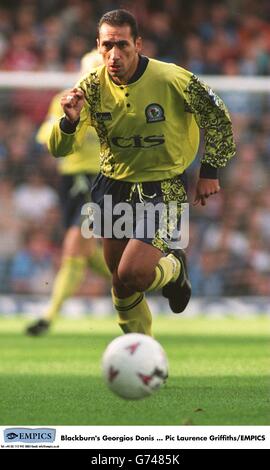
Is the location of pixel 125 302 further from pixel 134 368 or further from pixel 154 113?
pixel 134 368

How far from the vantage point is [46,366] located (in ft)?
24.4

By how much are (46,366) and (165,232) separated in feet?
5.45

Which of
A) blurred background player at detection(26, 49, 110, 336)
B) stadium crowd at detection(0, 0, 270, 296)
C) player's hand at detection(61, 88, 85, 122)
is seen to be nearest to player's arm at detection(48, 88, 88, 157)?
player's hand at detection(61, 88, 85, 122)

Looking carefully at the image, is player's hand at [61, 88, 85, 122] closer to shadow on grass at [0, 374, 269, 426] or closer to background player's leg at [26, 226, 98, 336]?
shadow on grass at [0, 374, 269, 426]

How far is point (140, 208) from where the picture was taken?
618 cm

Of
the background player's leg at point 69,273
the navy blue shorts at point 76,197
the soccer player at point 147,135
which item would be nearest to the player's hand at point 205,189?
the soccer player at point 147,135

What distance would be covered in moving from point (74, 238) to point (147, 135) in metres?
3.71

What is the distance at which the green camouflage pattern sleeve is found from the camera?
6.13m

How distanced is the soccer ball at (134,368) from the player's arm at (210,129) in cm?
118

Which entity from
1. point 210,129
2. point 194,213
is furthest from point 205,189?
point 194,213

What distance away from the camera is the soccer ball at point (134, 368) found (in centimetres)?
523

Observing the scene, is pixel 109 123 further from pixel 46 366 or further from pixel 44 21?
pixel 44 21

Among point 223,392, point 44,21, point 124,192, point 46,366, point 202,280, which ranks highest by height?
point 44,21

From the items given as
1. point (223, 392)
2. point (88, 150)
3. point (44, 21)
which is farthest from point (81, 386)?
point (44, 21)
